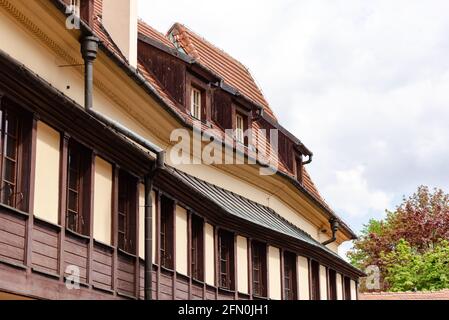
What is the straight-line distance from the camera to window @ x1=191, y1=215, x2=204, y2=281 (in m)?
24.2

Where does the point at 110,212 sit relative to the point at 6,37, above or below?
below

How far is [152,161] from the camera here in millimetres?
21062

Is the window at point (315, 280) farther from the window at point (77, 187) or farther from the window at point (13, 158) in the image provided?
the window at point (13, 158)

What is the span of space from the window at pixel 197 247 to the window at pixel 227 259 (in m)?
1.57

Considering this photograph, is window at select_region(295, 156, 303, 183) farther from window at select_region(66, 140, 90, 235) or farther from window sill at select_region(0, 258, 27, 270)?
window sill at select_region(0, 258, 27, 270)

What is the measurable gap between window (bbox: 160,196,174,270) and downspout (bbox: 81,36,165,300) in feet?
4.76

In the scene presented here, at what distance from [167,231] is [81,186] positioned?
4.28 metres

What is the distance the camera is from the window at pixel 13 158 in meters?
16.0

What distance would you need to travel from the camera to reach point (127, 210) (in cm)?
2095

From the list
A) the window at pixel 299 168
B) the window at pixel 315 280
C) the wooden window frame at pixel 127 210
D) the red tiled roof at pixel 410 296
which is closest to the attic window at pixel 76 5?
the wooden window frame at pixel 127 210
